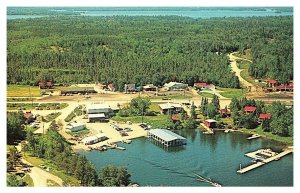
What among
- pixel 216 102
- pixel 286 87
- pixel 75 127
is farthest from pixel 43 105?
pixel 286 87

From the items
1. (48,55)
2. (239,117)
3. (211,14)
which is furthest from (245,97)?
(48,55)

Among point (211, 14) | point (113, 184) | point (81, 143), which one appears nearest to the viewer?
point (113, 184)

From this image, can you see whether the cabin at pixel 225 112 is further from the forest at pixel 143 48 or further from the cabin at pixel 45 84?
the cabin at pixel 45 84

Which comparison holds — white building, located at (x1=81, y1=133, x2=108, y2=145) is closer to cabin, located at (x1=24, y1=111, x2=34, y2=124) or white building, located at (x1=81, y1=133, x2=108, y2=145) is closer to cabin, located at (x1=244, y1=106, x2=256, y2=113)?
cabin, located at (x1=24, y1=111, x2=34, y2=124)

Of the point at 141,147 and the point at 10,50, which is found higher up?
the point at 10,50

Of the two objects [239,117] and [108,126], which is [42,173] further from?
[239,117]

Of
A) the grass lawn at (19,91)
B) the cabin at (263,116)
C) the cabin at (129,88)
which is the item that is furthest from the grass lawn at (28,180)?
the cabin at (263,116)
